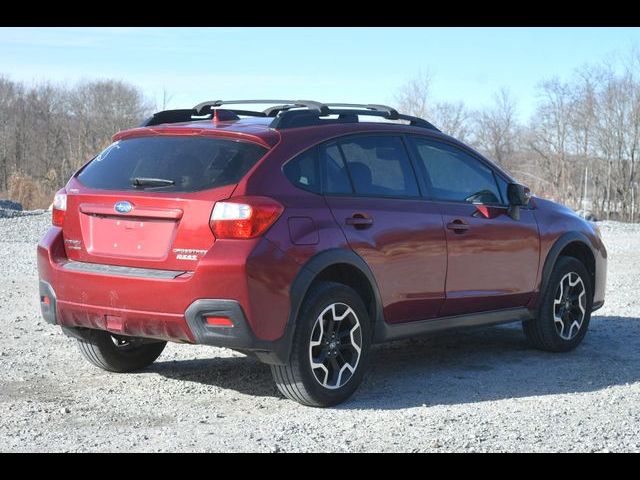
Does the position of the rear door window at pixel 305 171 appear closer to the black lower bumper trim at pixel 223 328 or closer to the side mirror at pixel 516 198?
the black lower bumper trim at pixel 223 328

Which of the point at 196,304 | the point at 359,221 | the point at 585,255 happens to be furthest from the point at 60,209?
the point at 585,255

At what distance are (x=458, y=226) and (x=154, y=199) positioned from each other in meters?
2.29

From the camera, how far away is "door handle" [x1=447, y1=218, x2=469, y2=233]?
679 cm

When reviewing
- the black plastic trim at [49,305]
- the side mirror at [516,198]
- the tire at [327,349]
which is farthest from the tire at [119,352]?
the side mirror at [516,198]

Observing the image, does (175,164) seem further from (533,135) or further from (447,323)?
(533,135)

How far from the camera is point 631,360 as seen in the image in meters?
7.67

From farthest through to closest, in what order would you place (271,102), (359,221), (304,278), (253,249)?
(271,102), (359,221), (304,278), (253,249)

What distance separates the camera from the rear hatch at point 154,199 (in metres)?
5.51

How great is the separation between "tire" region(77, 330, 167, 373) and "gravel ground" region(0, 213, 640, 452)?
9 centimetres

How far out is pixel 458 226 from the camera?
685 cm

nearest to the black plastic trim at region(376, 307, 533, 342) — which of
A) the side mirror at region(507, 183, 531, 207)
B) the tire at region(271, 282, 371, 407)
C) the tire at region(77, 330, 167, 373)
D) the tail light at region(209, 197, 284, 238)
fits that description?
the tire at region(271, 282, 371, 407)
